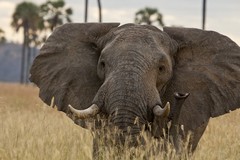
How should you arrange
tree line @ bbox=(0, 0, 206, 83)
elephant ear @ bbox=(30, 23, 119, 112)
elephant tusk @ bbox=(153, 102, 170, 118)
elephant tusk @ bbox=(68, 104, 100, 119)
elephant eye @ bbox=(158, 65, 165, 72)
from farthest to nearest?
tree line @ bbox=(0, 0, 206, 83)
elephant ear @ bbox=(30, 23, 119, 112)
elephant eye @ bbox=(158, 65, 165, 72)
elephant tusk @ bbox=(68, 104, 100, 119)
elephant tusk @ bbox=(153, 102, 170, 118)

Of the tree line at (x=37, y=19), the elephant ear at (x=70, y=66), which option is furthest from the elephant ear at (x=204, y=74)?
the tree line at (x=37, y=19)

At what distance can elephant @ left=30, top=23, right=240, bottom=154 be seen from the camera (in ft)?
21.2

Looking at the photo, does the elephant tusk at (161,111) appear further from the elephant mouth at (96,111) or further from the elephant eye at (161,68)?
the elephant eye at (161,68)

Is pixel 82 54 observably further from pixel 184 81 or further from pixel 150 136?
pixel 150 136

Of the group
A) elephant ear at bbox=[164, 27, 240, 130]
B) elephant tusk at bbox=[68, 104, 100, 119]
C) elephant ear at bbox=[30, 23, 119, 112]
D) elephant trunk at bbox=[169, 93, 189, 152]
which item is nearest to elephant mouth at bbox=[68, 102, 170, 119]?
elephant tusk at bbox=[68, 104, 100, 119]

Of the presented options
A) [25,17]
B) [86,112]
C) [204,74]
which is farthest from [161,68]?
[25,17]

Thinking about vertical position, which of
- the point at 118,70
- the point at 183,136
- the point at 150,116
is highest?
the point at 118,70

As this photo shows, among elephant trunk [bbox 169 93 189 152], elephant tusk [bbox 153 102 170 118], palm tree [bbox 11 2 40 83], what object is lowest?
palm tree [bbox 11 2 40 83]

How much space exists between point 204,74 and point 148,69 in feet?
3.90

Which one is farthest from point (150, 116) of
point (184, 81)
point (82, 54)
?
point (82, 54)

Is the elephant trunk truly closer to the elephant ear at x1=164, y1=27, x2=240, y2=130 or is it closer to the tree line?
the elephant ear at x1=164, y1=27, x2=240, y2=130

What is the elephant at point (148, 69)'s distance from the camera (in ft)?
21.2

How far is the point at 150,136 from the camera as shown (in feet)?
20.5

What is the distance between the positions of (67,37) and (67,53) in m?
0.21
